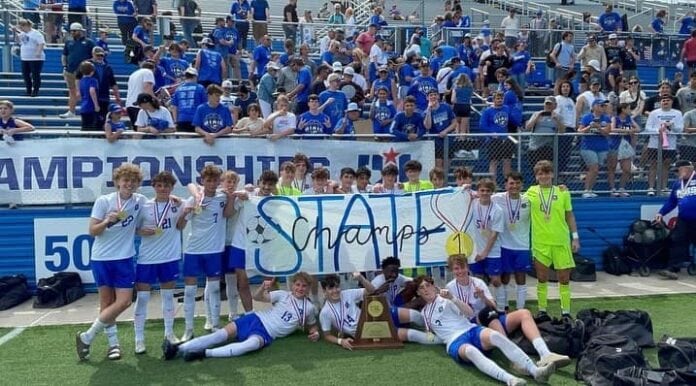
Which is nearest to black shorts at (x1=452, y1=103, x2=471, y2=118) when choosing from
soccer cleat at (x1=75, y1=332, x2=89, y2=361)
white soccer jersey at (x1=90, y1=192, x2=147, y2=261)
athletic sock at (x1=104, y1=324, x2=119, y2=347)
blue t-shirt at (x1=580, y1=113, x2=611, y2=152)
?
blue t-shirt at (x1=580, y1=113, x2=611, y2=152)

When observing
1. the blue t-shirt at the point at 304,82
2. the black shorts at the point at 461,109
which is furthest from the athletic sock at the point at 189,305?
the black shorts at the point at 461,109

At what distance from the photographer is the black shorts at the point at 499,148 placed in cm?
1172

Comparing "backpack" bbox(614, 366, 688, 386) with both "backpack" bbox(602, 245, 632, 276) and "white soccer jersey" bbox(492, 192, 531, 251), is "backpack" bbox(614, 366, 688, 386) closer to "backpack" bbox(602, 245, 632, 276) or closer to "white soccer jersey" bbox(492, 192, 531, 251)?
"white soccer jersey" bbox(492, 192, 531, 251)

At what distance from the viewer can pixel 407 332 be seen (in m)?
8.26

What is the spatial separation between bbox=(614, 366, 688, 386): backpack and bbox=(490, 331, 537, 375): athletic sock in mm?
753

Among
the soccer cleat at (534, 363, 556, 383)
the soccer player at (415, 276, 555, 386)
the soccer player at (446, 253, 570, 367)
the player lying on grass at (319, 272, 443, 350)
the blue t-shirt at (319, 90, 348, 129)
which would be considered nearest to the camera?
the soccer cleat at (534, 363, 556, 383)

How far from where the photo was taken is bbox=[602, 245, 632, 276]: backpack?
11992 mm

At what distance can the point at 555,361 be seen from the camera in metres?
6.99

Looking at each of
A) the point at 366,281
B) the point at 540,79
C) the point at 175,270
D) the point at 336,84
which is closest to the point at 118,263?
the point at 175,270

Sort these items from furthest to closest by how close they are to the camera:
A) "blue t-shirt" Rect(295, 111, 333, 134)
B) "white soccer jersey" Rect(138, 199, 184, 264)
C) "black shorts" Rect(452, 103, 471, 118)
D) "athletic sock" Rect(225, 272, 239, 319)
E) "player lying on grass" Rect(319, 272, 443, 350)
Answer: "black shorts" Rect(452, 103, 471, 118), "blue t-shirt" Rect(295, 111, 333, 134), "athletic sock" Rect(225, 272, 239, 319), "player lying on grass" Rect(319, 272, 443, 350), "white soccer jersey" Rect(138, 199, 184, 264)

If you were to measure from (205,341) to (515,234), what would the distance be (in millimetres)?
3848

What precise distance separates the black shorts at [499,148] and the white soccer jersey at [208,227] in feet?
15.7

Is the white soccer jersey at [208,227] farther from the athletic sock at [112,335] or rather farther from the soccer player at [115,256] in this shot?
the athletic sock at [112,335]

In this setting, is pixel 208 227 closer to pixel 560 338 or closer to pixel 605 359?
pixel 560 338
